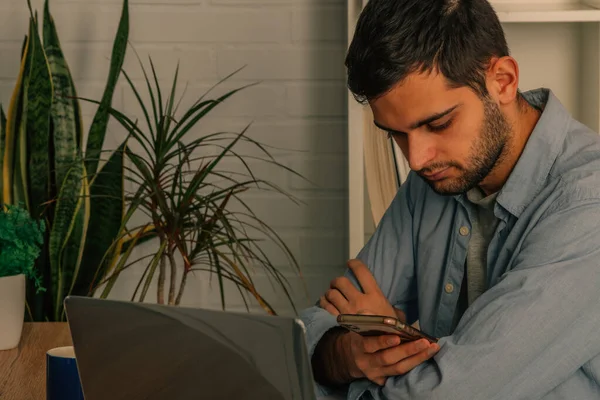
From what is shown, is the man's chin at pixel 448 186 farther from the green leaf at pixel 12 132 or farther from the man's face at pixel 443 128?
the green leaf at pixel 12 132

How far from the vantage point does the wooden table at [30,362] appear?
1431 millimetres

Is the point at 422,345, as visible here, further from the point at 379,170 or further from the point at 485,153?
the point at 379,170

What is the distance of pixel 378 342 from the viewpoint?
52.4 inches

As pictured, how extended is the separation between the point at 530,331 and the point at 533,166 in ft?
0.95

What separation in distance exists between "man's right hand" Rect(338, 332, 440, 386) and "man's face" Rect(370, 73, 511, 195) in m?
0.27

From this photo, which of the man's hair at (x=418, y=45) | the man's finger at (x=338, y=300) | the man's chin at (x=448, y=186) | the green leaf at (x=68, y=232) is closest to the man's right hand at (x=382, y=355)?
the man's finger at (x=338, y=300)

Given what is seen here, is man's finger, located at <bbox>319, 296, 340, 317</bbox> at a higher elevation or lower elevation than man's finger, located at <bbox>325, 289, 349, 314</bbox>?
lower

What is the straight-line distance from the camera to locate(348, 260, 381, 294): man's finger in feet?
5.21

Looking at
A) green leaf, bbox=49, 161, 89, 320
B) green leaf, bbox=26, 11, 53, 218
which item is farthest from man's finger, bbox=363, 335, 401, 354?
green leaf, bbox=26, 11, 53, 218

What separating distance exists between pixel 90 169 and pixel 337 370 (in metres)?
1.30

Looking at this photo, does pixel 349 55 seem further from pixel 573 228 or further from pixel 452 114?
pixel 573 228

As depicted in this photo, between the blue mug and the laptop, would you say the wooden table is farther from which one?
the laptop

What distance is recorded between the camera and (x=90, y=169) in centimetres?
255

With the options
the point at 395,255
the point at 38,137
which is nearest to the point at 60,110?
the point at 38,137
